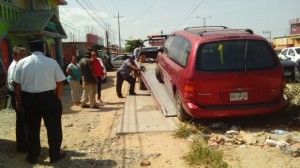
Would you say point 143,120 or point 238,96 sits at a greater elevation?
point 238,96

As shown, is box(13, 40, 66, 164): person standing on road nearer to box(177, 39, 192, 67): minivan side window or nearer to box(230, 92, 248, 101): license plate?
box(177, 39, 192, 67): minivan side window

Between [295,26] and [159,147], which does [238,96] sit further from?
[295,26]

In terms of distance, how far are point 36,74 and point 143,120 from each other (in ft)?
10.2

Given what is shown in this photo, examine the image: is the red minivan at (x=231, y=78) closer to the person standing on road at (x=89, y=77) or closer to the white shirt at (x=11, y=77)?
the white shirt at (x=11, y=77)

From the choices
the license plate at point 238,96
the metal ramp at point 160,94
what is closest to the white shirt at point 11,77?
the metal ramp at point 160,94

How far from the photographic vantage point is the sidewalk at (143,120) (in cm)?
701

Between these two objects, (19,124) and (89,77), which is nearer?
(19,124)

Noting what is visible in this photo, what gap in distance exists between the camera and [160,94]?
9.28 metres

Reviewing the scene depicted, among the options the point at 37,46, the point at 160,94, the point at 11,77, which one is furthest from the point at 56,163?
the point at 160,94

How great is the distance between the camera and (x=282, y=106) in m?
6.67

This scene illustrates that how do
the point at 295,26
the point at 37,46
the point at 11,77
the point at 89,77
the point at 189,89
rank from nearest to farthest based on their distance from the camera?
the point at 37,46, the point at 11,77, the point at 189,89, the point at 89,77, the point at 295,26

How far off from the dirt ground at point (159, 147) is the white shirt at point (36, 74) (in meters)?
1.19

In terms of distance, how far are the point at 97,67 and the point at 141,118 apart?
3876mm

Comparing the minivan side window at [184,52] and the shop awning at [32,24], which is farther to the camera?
the shop awning at [32,24]
